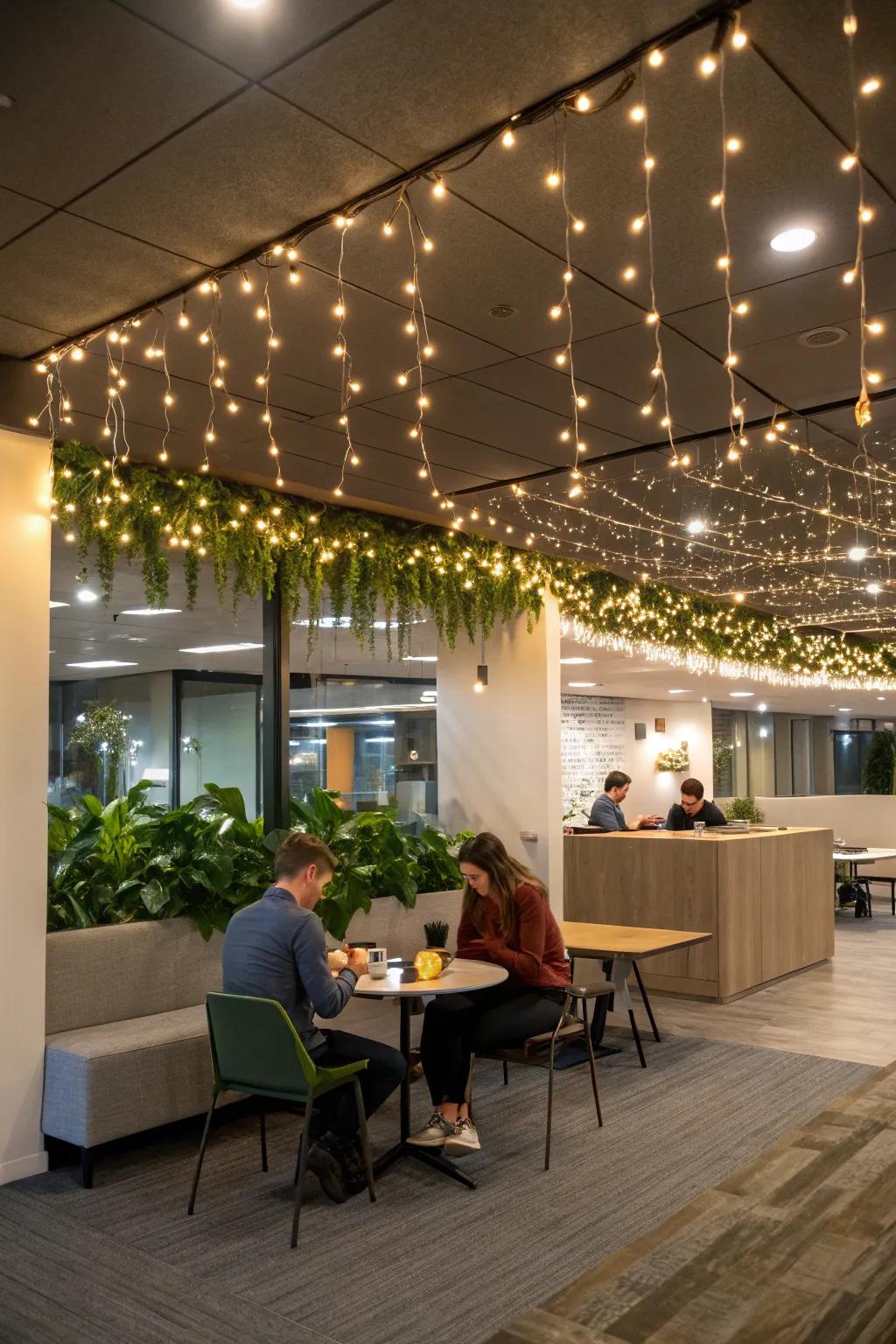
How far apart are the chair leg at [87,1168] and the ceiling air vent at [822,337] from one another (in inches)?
173

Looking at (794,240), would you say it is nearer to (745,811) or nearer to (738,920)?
(738,920)

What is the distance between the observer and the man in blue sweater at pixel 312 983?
4254mm

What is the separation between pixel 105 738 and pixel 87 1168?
7.57m

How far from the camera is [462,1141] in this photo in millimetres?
4754

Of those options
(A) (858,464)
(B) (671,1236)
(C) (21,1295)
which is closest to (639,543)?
(A) (858,464)

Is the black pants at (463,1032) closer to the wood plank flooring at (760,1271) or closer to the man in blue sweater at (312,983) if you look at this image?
the man in blue sweater at (312,983)

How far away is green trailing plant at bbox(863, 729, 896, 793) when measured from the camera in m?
17.9

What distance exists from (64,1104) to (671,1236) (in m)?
3.59

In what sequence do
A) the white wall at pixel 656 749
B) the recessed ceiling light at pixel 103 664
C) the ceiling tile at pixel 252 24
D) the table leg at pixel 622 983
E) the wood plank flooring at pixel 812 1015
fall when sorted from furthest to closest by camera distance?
the white wall at pixel 656 749
the recessed ceiling light at pixel 103 664
the wood plank flooring at pixel 812 1015
the table leg at pixel 622 983
the ceiling tile at pixel 252 24

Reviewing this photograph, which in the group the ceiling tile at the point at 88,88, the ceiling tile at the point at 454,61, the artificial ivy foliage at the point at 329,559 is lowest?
the artificial ivy foliage at the point at 329,559

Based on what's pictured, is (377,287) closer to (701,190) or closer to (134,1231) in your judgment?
(701,190)

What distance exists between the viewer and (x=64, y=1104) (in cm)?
465

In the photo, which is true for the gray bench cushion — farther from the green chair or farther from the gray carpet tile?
the green chair

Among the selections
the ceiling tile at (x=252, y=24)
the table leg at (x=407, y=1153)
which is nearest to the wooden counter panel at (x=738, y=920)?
the table leg at (x=407, y=1153)
